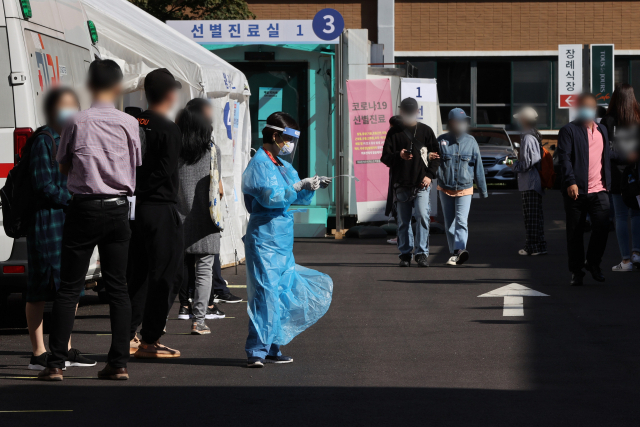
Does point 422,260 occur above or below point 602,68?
below

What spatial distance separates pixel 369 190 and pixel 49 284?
9.38 meters

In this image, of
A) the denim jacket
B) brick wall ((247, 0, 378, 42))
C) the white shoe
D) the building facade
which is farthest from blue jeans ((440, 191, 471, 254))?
brick wall ((247, 0, 378, 42))

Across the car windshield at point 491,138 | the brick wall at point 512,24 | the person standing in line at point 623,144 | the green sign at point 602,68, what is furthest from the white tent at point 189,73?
the brick wall at point 512,24

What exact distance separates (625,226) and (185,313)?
5.06m

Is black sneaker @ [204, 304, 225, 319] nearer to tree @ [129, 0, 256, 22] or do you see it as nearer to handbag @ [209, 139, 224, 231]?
handbag @ [209, 139, 224, 231]

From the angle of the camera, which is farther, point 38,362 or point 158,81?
point 158,81

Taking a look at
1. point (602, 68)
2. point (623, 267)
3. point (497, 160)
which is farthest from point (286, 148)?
point (602, 68)

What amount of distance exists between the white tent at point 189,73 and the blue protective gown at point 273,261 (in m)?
3.80

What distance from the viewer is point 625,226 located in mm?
10766

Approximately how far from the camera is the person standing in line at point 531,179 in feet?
41.0

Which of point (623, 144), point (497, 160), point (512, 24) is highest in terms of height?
point (512, 24)

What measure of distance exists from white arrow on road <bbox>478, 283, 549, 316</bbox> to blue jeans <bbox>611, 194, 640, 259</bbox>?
158 centimetres

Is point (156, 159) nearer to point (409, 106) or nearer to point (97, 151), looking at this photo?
point (97, 151)

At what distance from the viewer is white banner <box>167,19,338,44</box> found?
48.4ft
